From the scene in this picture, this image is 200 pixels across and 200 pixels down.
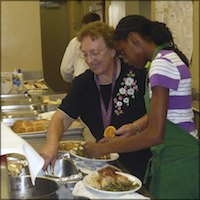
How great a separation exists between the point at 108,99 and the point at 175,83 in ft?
2.05

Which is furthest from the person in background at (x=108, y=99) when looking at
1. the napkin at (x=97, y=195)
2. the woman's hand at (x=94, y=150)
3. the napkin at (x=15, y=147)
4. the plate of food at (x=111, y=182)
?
the napkin at (x=15, y=147)

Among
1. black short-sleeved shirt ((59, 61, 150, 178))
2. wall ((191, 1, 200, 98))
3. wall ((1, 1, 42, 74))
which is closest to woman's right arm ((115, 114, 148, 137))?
black short-sleeved shirt ((59, 61, 150, 178))

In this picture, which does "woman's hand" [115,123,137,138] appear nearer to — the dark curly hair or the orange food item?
the orange food item

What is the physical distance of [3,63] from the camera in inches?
175

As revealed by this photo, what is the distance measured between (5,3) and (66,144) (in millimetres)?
2913

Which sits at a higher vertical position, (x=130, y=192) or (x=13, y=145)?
(x=13, y=145)

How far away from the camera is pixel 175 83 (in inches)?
49.6

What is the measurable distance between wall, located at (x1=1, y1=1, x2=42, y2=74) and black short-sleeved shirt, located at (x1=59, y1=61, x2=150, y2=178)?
2.70m

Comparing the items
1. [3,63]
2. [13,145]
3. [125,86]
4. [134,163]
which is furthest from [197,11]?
[3,63]

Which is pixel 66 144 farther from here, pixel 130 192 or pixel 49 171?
pixel 130 192

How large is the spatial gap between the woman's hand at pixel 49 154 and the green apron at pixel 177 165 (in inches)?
17.1

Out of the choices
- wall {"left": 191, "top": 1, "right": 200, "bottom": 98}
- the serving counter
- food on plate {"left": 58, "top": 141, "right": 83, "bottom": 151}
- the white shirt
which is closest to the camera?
the serving counter

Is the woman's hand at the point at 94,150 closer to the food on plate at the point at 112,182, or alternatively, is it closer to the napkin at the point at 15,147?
the food on plate at the point at 112,182

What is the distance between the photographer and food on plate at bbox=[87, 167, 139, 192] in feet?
4.27
